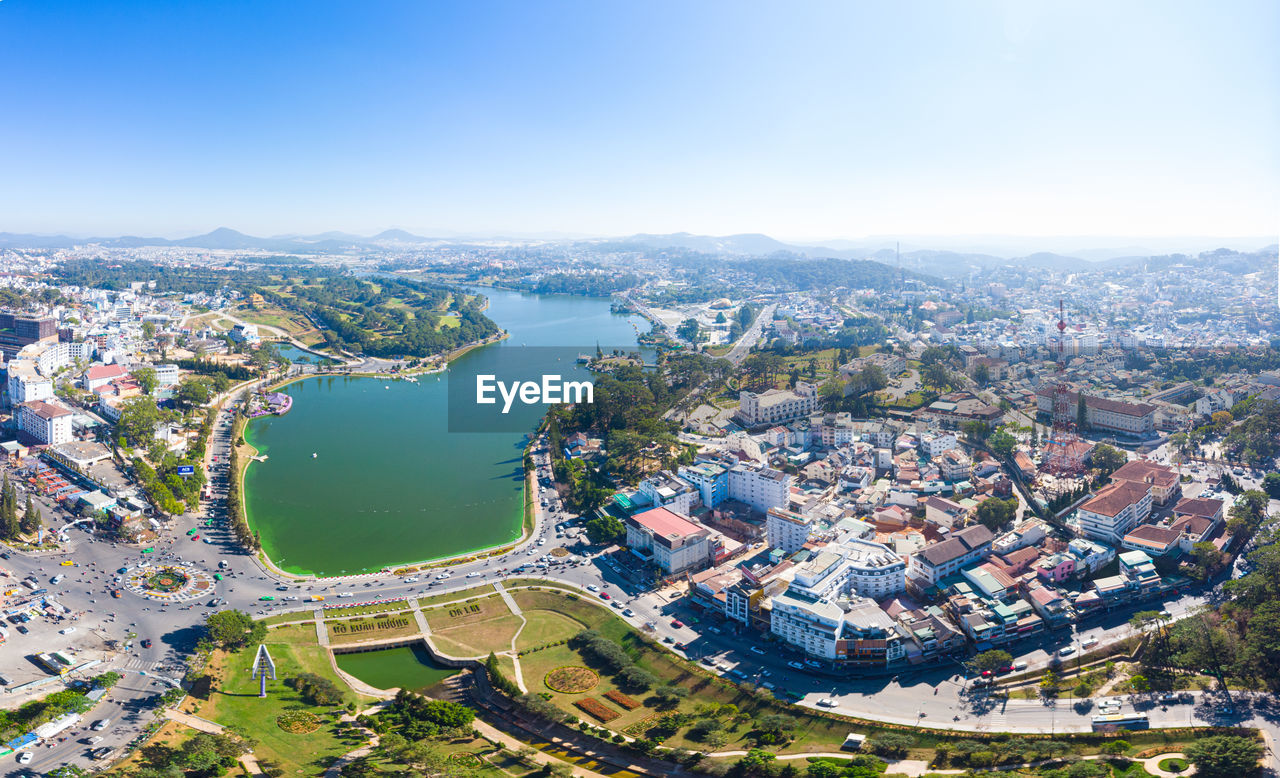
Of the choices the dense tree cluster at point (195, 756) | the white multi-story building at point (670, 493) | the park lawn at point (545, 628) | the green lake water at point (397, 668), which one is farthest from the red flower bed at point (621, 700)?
the white multi-story building at point (670, 493)

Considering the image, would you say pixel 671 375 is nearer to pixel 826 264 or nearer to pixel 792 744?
pixel 792 744

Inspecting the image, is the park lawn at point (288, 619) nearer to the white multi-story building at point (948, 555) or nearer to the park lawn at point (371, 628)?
the park lawn at point (371, 628)

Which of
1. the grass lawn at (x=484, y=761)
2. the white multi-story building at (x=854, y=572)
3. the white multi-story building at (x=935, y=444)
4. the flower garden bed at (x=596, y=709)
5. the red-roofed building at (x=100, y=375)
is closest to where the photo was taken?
the grass lawn at (x=484, y=761)

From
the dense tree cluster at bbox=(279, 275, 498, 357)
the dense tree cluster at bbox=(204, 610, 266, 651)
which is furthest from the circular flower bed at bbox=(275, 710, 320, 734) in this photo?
the dense tree cluster at bbox=(279, 275, 498, 357)

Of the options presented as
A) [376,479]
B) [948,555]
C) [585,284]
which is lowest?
[376,479]

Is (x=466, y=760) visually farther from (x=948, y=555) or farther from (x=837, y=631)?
(x=948, y=555)

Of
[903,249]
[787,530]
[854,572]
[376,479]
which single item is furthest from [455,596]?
[903,249]

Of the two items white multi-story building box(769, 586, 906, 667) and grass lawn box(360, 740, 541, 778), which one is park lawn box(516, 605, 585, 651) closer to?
grass lawn box(360, 740, 541, 778)
